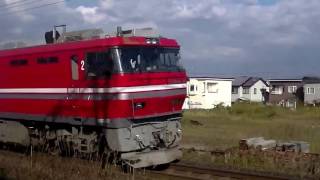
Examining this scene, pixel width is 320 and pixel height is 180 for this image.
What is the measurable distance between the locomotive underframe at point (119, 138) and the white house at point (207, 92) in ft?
148

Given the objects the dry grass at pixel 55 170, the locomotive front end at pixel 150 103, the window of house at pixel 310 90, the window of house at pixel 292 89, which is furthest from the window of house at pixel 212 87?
the dry grass at pixel 55 170

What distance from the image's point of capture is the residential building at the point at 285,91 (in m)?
83.8

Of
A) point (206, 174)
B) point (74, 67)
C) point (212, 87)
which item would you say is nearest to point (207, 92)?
point (212, 87)

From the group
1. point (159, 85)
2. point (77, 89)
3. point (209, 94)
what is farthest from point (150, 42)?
point (209, 94)

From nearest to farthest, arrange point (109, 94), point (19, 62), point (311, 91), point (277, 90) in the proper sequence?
point (109, 94) → point (19, 62) → point (311, 91) → point (277, 90)

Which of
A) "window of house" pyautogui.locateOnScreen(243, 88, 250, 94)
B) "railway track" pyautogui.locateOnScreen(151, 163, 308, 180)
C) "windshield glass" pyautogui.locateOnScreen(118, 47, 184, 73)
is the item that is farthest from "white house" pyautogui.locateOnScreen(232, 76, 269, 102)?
"railway track" pyautogui.locateOnScreen(151, 163, 308, 180)

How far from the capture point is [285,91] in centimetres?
8544

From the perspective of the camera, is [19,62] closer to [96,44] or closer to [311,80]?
[96,44]

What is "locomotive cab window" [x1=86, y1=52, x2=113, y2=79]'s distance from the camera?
13.3m

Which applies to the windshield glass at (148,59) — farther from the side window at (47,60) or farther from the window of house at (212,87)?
the window of house at (212,87)

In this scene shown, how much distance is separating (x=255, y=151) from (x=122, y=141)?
4.44 m

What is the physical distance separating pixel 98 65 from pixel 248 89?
231ft

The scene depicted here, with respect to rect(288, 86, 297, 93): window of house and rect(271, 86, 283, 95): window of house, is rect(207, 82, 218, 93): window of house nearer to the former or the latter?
rect(271, 86, 283, 95): window of house

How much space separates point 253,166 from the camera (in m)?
14.8
